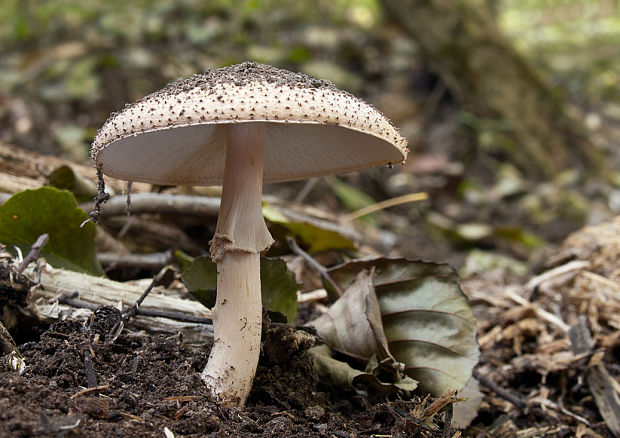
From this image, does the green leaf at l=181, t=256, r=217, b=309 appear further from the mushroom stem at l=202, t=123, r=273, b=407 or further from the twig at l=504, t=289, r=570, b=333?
the twig at l=504, t=289, r=570, b=333

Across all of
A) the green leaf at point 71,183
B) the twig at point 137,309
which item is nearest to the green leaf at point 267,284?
the twig at point 137,309

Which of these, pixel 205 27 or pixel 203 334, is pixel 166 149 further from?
pixel 205 27

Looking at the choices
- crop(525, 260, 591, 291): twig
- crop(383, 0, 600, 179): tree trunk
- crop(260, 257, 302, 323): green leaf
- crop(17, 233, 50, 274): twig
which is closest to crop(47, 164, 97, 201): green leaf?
crop(17, 233, 50, 274): twig

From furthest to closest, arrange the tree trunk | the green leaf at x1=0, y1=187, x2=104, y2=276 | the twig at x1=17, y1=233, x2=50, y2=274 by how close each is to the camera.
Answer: the tree trunk, the green leaf at x1=0, y1=187, x2=104, y2=276, the twig at x1=17, y1=233, x2=50, y2=274

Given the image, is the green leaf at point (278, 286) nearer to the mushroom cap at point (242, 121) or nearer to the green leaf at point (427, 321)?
the green leaf at point (427, 321)

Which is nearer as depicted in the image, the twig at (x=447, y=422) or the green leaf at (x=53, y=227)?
the twig at (x=447, y=422)

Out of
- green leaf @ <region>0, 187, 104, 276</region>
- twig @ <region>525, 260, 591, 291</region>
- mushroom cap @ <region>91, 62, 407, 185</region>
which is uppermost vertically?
mushroom cap @ <region>91, 62, 407, 185</region>
